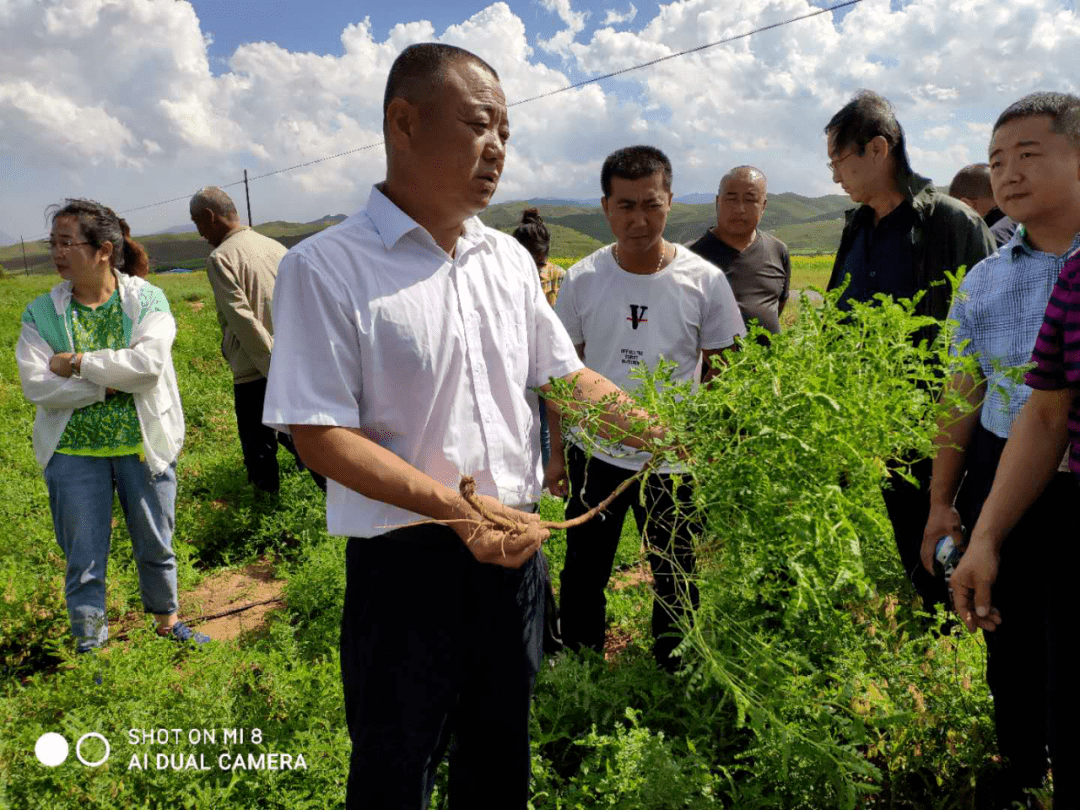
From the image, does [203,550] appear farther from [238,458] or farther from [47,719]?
[47,719]

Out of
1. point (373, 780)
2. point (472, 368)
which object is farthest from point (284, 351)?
point (373, 780)

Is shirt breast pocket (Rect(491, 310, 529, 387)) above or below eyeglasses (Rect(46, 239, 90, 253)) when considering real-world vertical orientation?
below

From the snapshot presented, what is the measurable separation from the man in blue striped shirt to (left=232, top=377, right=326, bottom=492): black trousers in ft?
15.3

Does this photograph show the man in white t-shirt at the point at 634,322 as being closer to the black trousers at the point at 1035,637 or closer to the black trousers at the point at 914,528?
the black trousers at the point at 914,528

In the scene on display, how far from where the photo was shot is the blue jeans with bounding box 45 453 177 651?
3.50 meters

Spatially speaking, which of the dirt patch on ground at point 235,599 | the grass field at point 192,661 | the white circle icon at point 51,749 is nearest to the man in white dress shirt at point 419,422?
the grass field at point 192,661

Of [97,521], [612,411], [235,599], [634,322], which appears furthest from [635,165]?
[235,599]

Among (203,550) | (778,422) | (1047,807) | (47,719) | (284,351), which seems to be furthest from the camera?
(203,550)

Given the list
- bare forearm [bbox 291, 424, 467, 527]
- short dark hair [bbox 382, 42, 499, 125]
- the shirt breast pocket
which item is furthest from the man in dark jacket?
bare forearm [bbox 291, 424, 467, 527]

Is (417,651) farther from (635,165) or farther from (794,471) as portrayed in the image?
(635,165)

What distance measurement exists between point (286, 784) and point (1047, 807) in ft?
8.78

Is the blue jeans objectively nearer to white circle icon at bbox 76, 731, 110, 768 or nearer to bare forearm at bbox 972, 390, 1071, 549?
white circle icon at bbox 76, 731, 110, 768

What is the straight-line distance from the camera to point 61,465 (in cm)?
348

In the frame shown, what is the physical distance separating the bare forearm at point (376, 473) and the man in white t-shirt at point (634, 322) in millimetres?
1450
